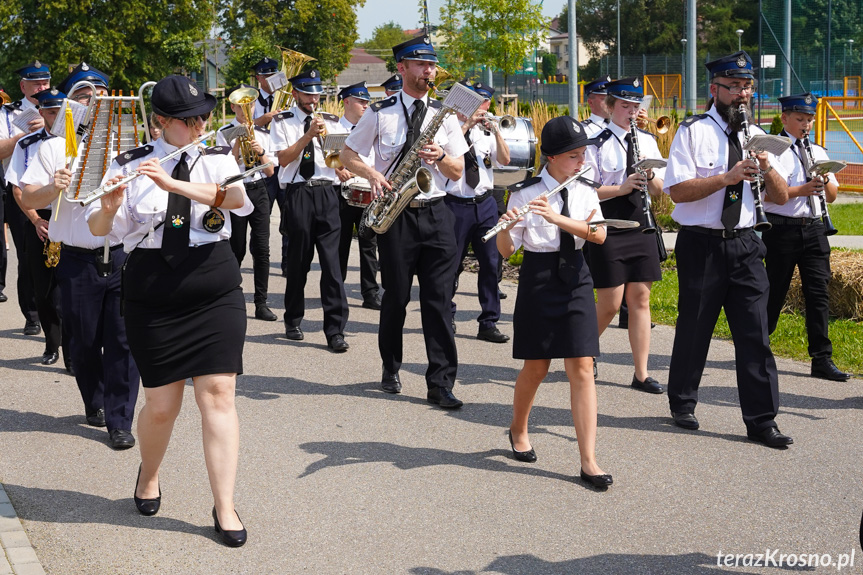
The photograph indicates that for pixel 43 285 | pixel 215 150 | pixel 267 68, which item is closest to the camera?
pixel 215 150

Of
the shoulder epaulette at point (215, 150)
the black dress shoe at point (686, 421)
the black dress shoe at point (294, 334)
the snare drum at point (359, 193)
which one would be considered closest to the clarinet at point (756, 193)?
the black dress shoe at point (686, 421)

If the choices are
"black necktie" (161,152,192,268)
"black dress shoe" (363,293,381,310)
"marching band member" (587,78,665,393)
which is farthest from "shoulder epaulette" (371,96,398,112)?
"black dress shoe" (363,293,381,310)

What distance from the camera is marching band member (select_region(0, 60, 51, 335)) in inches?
345

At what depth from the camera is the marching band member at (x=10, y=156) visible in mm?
8758

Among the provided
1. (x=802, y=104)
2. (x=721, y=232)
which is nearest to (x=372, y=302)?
(x=802, y=104)

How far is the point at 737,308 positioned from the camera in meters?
6.32

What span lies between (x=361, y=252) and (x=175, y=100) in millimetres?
6171

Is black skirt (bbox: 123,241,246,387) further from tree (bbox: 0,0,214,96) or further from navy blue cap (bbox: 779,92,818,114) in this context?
tree (bbox: 0,0,214,96)

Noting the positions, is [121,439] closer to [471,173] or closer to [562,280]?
[562,280]

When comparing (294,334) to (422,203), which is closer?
(422,203)

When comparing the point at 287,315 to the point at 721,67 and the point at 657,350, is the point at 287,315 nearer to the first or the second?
the point at 657,350

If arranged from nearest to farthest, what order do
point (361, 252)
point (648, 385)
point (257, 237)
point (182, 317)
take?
point (182, 317), point (648, 385), point (257, 237), point (361, 252)

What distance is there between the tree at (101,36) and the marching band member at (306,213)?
129 ft

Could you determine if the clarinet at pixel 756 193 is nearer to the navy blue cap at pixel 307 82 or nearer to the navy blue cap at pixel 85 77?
the navy blue cap at pixel 85 77
